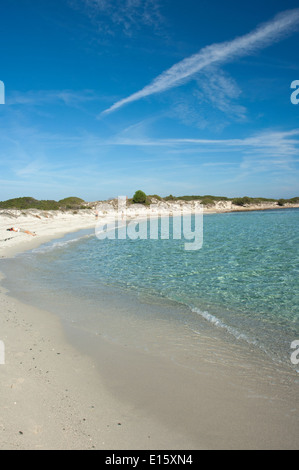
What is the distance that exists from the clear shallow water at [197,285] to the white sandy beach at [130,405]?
141 cm

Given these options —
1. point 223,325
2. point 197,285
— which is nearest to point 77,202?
point 197,285

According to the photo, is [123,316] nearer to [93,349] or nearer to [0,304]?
[93,349]

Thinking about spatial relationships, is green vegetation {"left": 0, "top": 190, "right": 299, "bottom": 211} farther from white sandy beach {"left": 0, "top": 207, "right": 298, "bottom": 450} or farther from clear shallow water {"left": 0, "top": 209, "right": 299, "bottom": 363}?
white sandy beach {"left": 0, "top": 207, "right": 298, "bottom": 450}

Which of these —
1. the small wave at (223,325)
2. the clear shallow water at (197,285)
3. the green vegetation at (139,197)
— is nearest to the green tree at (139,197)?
the green vegetation at (139,197)

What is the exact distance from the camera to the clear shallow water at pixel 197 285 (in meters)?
6.25

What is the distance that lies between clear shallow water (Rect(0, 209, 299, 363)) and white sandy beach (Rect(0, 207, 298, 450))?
141cm

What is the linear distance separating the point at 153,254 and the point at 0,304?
30.6 feet

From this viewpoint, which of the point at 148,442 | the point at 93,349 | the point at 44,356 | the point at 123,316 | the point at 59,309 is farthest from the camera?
the point at 59,309

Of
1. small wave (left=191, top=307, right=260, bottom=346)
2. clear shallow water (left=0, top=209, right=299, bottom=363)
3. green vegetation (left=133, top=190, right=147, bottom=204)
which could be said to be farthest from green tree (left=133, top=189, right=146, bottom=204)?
small wave (left=191, top=307, right=260, bottom=346)

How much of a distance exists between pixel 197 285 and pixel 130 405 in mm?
5995

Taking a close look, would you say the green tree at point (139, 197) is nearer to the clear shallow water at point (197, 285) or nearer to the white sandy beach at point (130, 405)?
the clear shallow water at point (197, 285)

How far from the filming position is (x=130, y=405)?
3.61 meters

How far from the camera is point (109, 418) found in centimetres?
332
